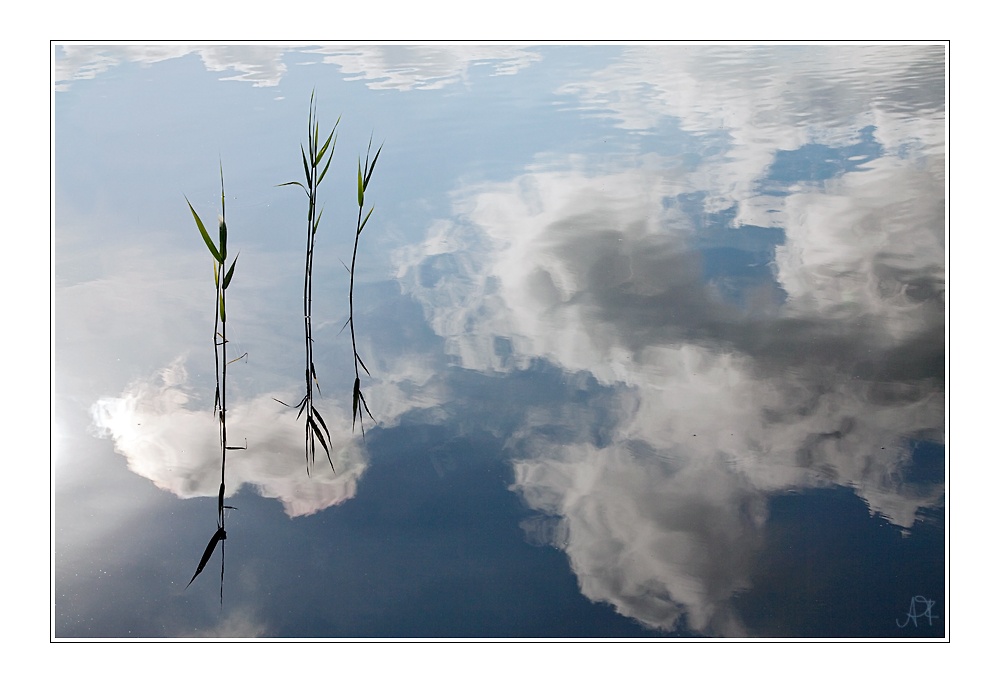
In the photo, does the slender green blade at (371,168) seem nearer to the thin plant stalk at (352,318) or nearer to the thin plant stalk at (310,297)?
the thin plant stalk at (352,318)

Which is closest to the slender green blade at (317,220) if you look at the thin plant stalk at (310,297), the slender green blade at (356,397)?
the thin plant stalk at (310,297)

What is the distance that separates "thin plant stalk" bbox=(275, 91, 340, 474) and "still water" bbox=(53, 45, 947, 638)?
28 millimetres

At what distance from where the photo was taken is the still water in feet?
4.72

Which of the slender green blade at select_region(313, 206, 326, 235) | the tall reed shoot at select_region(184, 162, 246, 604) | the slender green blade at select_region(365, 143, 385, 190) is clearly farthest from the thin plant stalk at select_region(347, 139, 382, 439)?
the tall reed shoot at select_region(184, 162, 246, 604)

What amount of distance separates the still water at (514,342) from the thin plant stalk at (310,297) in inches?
1.1

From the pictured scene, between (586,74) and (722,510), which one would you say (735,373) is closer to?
(722,510)

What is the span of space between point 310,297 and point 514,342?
68 centimetres

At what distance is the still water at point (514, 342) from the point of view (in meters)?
1.44
